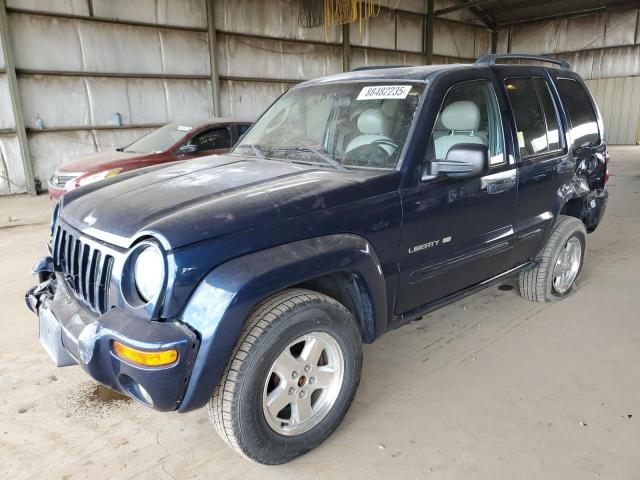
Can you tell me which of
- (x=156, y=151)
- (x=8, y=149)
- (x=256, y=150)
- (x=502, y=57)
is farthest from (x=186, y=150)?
(x=8, y=149)

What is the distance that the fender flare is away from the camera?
1837 millimetres

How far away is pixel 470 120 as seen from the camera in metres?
2.99

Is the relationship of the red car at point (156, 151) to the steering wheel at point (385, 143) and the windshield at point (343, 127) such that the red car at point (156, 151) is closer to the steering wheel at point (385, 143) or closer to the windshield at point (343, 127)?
the windshield at point (343, 127)

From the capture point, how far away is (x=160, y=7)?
35.8ft

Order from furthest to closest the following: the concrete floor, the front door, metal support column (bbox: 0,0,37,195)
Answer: metal support column (bbox: 0,0,37,195) < the front door < the concrete floor

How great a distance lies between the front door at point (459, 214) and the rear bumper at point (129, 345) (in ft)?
3.97

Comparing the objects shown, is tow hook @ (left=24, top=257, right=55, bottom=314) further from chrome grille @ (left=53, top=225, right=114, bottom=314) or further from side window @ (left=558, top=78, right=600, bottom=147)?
side window @ (left=558, top=78, right=600, bottom=147)

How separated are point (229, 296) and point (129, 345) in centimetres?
40

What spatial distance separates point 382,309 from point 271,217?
788 mm

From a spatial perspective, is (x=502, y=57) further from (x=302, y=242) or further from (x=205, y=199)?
(x=205, y=199)

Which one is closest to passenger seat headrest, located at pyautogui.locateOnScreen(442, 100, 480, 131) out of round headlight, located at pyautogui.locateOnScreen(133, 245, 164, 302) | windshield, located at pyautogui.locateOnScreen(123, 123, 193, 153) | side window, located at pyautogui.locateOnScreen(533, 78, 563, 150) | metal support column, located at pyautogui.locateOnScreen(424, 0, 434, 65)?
side window, located at pyautogui.locateOnScreen(533, 78, 563, 150)

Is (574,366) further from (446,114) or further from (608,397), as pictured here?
(446,114)

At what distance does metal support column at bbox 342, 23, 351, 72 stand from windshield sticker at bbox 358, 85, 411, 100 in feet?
39.4

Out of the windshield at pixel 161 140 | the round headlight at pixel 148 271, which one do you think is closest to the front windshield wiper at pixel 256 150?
the round headlight at pixel 148 271
